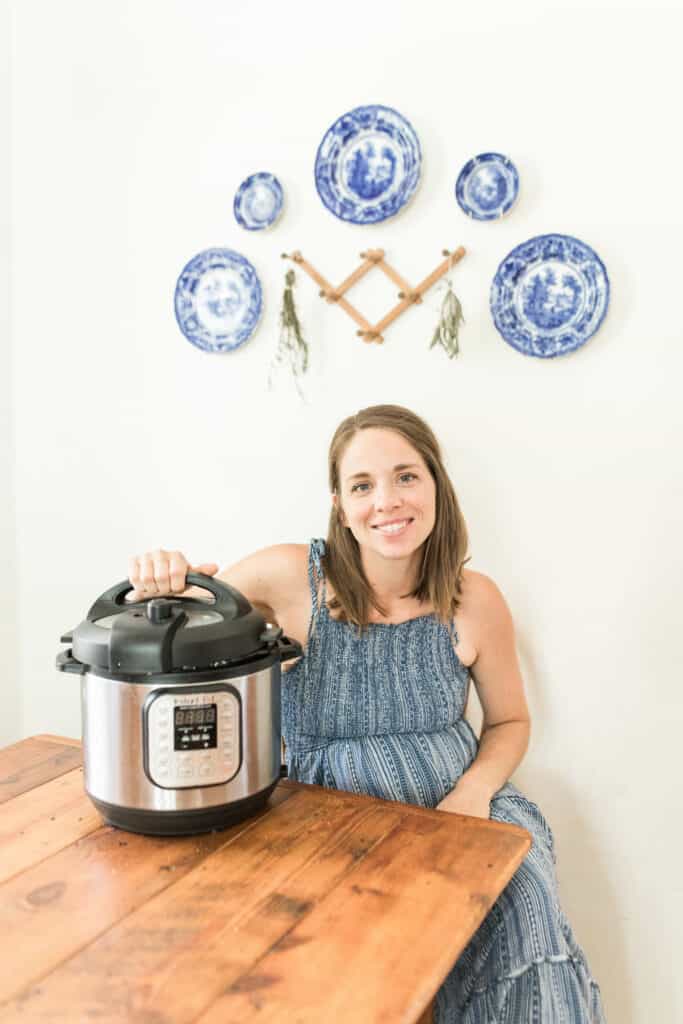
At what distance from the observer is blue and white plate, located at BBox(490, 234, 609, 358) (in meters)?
1.55

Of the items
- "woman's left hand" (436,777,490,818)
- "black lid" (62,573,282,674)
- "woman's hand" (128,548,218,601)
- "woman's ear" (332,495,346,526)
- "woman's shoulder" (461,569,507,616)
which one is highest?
"woman's ear" (332,495,346,526)

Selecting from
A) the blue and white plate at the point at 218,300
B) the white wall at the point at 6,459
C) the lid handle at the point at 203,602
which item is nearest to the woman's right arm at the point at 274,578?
the lid handle at the point at 203,602

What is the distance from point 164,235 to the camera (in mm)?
1929

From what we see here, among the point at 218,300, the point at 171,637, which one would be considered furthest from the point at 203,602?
the point at 218,300

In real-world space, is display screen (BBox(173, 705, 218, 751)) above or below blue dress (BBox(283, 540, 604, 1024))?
above

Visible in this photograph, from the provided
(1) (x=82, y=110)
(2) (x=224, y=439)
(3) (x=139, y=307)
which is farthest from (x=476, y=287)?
(1) (x=82, y=110)

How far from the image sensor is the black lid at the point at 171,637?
0.98 m

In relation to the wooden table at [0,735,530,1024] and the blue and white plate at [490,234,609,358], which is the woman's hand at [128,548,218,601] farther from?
the blue and white plate at [490,234,609,358]

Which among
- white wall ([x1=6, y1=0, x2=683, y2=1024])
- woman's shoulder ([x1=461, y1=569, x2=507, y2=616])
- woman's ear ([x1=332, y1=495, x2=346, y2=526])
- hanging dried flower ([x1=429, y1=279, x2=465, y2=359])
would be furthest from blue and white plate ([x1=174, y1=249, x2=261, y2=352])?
woman's shoulder ([x1=461, y1=569, x2=507, y2=616])

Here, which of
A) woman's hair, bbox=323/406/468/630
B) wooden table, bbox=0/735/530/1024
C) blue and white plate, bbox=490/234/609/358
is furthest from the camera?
blue and white plate, bbox=490/234/609/358

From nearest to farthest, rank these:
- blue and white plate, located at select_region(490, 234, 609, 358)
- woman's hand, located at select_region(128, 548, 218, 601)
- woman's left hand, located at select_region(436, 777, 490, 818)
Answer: woman's hand, located at select_region(128, 548, 218, 601) → woman's left hand, located at select_region(436, 777, 490, 818) → blue and white plate, located at select_region(490, 234, 609, 358)

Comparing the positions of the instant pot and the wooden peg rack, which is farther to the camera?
the wooden peg rack

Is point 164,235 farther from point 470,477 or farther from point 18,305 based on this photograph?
point 470,477

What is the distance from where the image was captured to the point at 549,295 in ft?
5.18
